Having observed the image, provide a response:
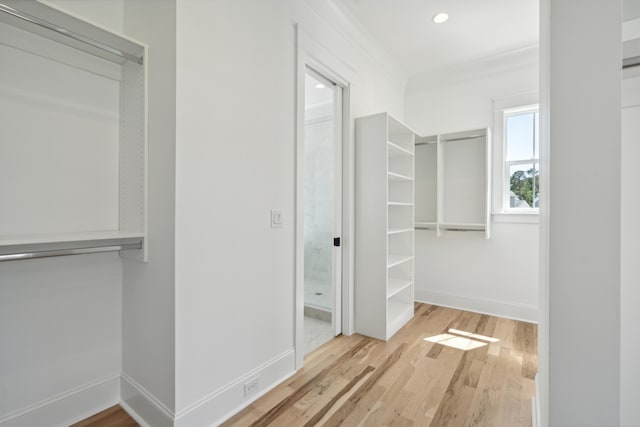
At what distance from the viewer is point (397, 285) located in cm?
319

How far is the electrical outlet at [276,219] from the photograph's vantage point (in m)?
2.00

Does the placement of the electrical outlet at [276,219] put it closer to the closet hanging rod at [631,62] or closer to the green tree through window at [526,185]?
the closet hanging rod at [631,62]

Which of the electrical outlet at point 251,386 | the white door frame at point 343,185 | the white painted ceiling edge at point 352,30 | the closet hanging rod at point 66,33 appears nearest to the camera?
the closet hanging rod at point 66,33

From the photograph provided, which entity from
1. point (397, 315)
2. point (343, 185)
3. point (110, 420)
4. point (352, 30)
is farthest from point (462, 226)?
point (110, 420)

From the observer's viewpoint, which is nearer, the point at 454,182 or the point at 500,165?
the point at 500,165

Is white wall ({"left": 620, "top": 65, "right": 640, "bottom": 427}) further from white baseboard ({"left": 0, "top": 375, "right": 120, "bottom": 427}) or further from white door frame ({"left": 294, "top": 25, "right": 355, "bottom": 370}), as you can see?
white baseboard ({"left": 0, "top": 375, "right": 120, "bottom": 427})

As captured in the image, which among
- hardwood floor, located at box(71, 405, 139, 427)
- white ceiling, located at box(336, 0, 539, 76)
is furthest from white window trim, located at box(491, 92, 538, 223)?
hardwood floor, located at box(71, 405, 139, 427)

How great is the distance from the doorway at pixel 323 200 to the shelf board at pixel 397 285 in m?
0.58

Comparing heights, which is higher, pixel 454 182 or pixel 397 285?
pixel 454 182

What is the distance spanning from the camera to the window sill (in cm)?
317

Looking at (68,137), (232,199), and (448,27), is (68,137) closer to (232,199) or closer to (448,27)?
(232,199)

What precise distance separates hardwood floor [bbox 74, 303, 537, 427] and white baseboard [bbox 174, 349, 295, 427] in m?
0.04

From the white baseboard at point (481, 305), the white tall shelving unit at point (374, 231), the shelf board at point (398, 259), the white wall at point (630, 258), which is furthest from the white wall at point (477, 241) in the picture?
the white wall at point (630, 258)

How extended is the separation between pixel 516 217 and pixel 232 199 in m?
3.16
